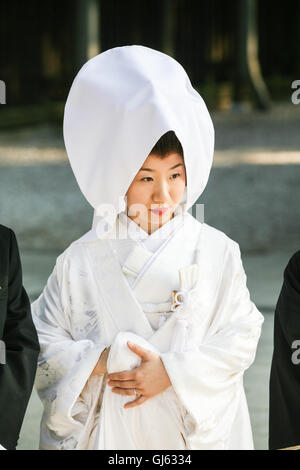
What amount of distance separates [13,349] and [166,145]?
2.04ft

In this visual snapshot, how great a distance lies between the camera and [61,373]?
2.42 meters

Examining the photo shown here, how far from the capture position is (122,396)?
239cm

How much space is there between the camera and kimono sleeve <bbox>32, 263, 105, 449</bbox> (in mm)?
2389

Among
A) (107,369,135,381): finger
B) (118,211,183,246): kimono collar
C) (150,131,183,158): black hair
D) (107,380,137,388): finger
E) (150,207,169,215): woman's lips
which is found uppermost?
(150,131,183,158): black hair

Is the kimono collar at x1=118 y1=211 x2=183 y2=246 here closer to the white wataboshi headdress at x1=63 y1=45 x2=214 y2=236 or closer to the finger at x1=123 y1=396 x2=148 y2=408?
the white wataboshi headdress at x1=63 y1=45 x2=214 y2=236

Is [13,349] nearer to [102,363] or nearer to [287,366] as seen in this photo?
[102,363]

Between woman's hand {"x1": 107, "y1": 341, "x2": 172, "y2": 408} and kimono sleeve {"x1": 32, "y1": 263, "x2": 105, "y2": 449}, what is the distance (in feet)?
0.26

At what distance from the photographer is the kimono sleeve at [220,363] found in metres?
2.36

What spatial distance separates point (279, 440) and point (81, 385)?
578 millimetres

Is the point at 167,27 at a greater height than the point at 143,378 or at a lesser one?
lesser

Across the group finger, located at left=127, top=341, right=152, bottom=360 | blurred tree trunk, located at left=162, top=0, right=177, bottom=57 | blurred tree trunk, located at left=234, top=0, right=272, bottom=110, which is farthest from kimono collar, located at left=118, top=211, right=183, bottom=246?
blurred tree trunk, located at left=234, top=0, right=272, bottom=110

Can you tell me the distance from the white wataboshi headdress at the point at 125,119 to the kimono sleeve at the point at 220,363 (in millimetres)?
317

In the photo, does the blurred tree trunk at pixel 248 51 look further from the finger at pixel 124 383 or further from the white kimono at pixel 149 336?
the finger at pixel 124 383

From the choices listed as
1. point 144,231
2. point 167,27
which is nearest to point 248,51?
point 167,27
